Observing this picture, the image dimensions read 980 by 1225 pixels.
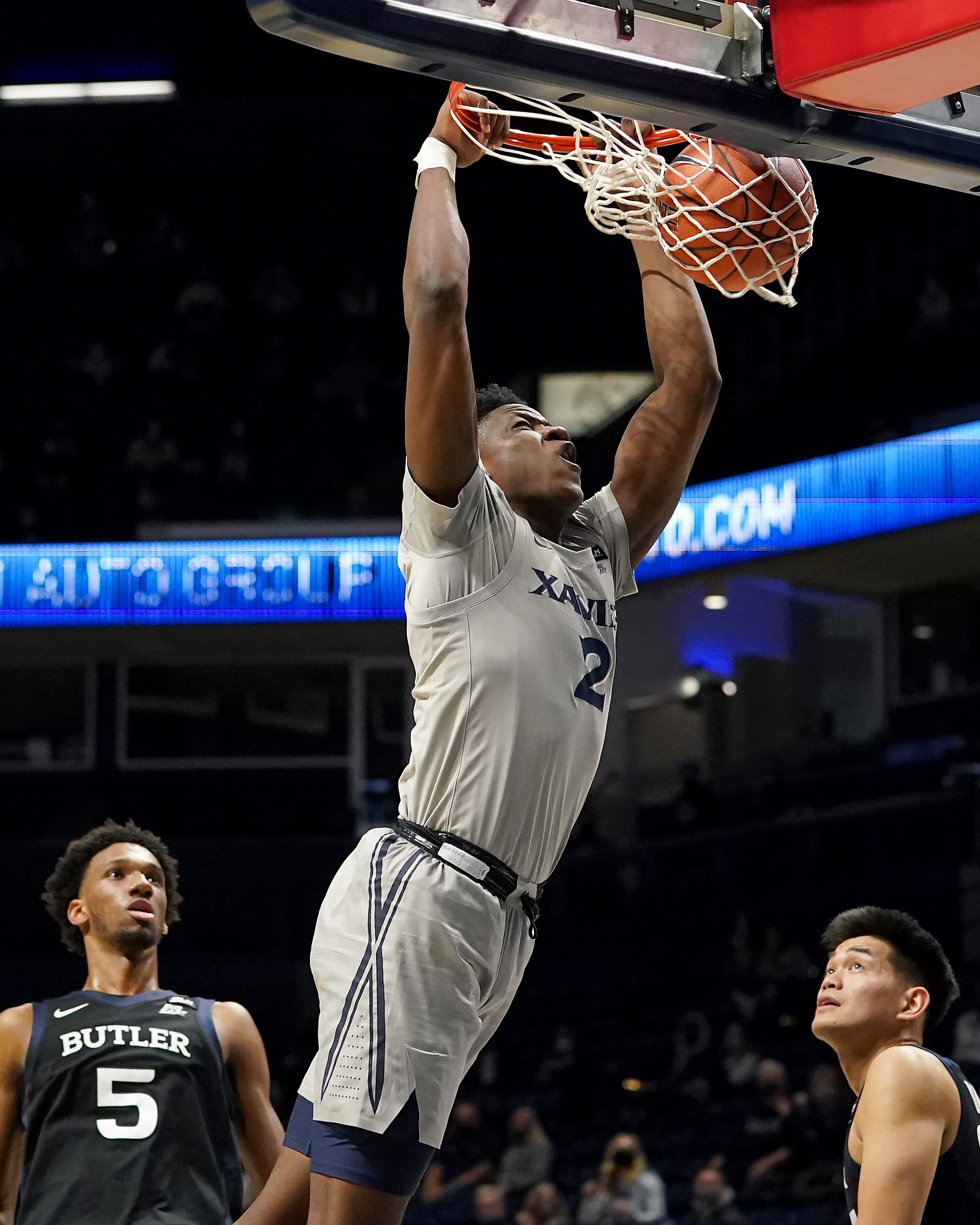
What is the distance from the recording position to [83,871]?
167 inches

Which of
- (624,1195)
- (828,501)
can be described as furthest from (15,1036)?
(828,501)

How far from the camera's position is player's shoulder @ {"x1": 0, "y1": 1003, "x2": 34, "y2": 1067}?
3891mm

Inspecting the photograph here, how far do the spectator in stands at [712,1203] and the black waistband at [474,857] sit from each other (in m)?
7.64

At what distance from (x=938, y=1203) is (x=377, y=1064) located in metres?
1.05

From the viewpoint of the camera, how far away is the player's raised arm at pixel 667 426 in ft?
9.91

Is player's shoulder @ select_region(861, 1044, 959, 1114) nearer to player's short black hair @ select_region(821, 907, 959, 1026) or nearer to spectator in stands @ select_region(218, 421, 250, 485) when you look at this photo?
player's short black hair @ select_region(821, 907, 959, 1026)

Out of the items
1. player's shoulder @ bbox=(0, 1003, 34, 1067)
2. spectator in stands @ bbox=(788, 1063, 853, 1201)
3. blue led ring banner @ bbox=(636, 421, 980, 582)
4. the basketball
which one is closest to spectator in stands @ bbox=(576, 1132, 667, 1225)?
spectator in stands @ bbox=(788, 1063, 853, 1201)

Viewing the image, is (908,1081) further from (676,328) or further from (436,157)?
(436,157)

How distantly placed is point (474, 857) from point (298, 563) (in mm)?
9212

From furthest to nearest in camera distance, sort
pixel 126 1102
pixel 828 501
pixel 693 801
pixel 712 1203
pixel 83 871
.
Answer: pixel 693 801, pixel 828 501, pixel 712 1203, pixel 83 871, pixel 126 1102

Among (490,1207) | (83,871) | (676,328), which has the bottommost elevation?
(490,1207)

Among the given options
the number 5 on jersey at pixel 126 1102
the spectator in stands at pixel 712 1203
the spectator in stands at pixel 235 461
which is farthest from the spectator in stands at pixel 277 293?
the number 5 on jersey at pixel 126 1102

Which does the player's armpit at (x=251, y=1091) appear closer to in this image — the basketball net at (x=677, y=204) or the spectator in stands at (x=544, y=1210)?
the basketball net at (x=677, y=204)

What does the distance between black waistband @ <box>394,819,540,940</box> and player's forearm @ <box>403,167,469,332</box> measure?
759mm
